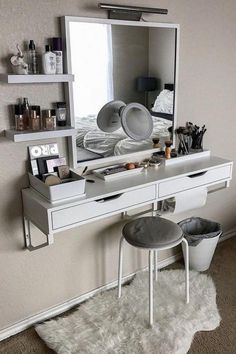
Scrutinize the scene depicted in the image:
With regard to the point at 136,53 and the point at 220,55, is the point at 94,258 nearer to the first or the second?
the point at 136,53

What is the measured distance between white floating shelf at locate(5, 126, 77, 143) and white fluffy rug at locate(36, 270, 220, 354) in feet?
3.31

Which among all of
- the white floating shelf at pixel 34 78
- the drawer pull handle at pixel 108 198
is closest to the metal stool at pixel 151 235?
the drawer pull handle at pixel 108 198

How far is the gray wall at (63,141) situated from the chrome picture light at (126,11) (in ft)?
0.16

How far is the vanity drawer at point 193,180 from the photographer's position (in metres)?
1.88

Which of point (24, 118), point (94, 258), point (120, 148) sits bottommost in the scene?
point (94, 258)

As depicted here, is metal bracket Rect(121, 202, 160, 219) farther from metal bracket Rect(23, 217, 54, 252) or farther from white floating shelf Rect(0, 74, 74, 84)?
white floating shelf Rect(0, 74, 74, 84)

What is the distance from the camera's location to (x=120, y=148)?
1966 mm

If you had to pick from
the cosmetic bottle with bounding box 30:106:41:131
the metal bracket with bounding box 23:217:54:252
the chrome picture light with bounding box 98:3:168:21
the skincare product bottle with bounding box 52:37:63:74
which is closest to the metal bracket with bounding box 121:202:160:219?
the metal bracket with bounding box 23:217:54:252

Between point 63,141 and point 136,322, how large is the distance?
1.02m

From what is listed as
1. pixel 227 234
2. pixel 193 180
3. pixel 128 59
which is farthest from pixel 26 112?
pixel 227 234

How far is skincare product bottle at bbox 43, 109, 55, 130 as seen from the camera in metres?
1.62

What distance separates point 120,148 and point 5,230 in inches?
29.2

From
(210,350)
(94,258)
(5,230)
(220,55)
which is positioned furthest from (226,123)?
(5,230)

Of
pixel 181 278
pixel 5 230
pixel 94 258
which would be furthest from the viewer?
pixel 181 278
